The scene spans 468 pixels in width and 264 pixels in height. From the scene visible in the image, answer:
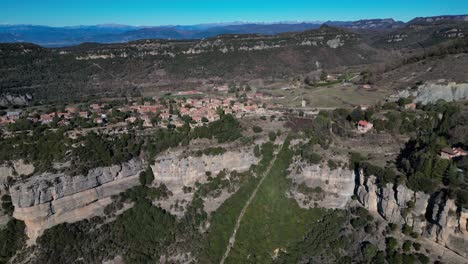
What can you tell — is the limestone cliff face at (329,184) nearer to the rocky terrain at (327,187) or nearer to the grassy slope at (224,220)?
the rocky terrain at (327,187)

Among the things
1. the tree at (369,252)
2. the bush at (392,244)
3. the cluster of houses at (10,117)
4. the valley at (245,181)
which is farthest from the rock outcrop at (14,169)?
the bush at (392,244)

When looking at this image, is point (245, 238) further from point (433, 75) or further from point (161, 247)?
point (433, 75)

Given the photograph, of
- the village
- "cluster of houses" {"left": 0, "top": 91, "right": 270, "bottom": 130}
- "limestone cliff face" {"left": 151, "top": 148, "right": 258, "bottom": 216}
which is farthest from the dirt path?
"cluster of houses" {"left": 0, "top": 91, "right": 270, "bottom": 130}

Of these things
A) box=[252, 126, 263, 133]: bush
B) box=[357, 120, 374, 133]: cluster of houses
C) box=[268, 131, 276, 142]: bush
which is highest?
box=[357, 120, 374, 133]: cluster of houses

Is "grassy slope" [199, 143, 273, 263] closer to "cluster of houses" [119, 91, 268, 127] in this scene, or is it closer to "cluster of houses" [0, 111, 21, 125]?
"cluster of houses" [119, 91, 268, 127]

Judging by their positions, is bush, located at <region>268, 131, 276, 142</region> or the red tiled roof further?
bush, located at <region>268, 131, 276, 142</region>

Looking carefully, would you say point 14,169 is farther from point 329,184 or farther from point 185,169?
point 329,184
